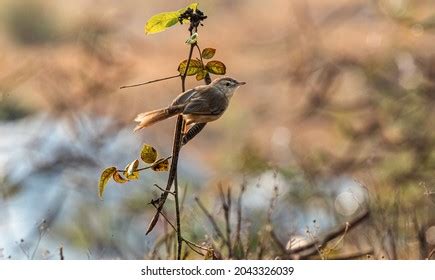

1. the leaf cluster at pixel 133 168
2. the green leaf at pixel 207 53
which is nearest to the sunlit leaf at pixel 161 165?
the leaf cluster at pixel 133 168

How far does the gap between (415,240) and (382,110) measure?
0.96 meters

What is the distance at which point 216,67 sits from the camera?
0.77m

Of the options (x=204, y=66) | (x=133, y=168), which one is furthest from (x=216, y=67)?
(x=133, y=168)

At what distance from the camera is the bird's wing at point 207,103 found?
2.44ft

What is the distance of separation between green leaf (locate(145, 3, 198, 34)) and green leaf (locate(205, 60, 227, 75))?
0.06 m

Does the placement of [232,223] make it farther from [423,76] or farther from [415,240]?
[423,76]

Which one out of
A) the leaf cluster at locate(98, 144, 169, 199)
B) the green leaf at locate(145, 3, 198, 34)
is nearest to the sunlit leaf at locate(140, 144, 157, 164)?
the leaf cluster at locate(98, 144, 169, 199)

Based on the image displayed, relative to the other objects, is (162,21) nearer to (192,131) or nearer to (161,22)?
(161,22)

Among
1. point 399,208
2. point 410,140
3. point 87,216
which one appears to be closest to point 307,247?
point 399,208

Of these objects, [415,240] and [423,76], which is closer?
[415,240]

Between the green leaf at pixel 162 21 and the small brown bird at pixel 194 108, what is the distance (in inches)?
2.5

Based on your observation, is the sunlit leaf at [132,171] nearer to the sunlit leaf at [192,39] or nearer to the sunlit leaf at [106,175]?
the sunlit leaf at [106,175]

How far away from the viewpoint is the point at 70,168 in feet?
6.64

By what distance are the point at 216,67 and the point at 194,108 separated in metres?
0.05
